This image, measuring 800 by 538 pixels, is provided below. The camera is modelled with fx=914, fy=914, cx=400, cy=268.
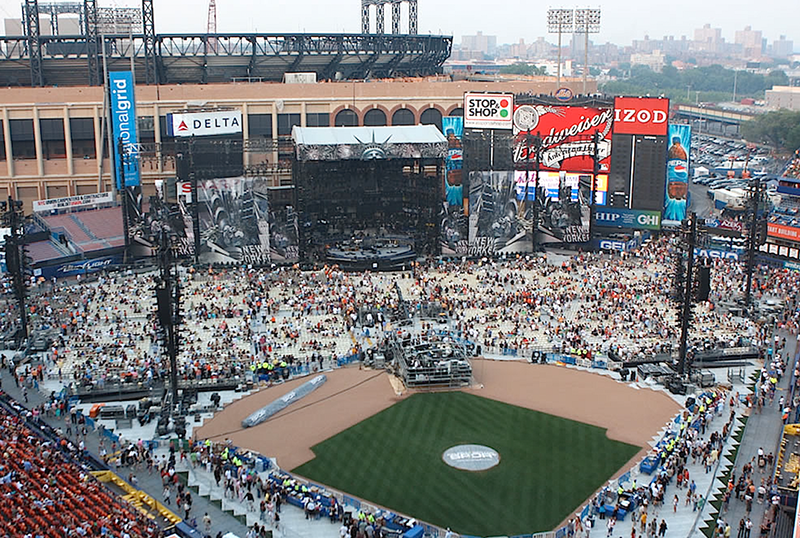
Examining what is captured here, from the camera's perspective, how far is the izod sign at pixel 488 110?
8144cm

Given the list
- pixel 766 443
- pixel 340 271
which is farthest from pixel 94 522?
pixel 340 271

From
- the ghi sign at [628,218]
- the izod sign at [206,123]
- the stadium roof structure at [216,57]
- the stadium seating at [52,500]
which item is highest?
the stadium roof structure at [216,57]

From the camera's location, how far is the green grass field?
122ft

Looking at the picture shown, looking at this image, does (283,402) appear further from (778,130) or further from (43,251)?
(778,130)

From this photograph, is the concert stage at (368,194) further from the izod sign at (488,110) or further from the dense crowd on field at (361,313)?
the izod sign at (488,110)

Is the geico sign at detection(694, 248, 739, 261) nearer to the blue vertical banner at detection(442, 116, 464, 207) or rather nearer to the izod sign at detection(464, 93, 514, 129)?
the izod sign at detection(464, 93, 514, 129)

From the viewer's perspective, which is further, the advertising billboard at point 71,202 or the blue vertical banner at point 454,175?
the blue vertical banner at point 454,175

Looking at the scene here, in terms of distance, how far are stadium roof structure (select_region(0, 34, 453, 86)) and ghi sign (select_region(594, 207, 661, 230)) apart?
3805 cm

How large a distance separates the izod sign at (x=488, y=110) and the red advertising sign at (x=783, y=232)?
2360cm

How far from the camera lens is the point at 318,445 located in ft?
140

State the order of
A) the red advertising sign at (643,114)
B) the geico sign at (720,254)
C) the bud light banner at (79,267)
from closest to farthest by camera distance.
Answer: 1. the bud light banner at (79,267)
2. the geico sign at (720,254)
3. the red advertising sign at (643,114)

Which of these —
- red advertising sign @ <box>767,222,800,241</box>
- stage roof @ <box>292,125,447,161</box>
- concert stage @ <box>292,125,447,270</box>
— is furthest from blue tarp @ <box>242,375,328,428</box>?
red advertising sign @ <box>767,222,800,241</box>

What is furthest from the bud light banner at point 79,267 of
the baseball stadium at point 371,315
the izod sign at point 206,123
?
the izod sign at point 206,123

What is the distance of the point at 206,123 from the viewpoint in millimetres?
80000
